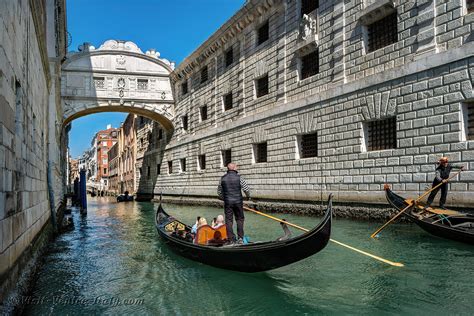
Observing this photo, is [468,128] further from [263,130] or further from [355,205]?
[263,130]

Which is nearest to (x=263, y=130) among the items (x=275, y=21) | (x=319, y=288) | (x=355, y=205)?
(x=275, y=21)

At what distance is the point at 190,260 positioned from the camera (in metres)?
5.82

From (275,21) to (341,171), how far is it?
6.16 metres

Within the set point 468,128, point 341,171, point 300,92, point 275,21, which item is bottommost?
point 341,171

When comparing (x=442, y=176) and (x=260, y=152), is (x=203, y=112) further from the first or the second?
(x=442, y=176)

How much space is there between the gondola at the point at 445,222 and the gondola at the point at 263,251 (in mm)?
3235

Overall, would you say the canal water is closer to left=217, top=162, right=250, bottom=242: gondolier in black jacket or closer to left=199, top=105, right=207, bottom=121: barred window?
left=217, top=162, right=250, bottom=242: gondolier in black jacket

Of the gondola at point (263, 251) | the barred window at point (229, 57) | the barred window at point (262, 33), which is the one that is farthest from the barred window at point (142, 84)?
the gondola at point (263, 251)

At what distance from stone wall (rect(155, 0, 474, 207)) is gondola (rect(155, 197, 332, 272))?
16.1 feet

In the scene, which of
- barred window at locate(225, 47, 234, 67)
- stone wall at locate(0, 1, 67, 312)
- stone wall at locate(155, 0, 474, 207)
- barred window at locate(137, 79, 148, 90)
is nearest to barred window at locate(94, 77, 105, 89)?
barred window at locate(137, 79, 148, 90)

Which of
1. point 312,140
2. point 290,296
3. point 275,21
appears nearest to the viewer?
point 290,296

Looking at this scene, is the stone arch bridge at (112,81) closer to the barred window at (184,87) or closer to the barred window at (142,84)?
the barred window at (142,84)

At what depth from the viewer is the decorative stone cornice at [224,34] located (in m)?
14.4

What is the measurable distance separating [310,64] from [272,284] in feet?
29.3
